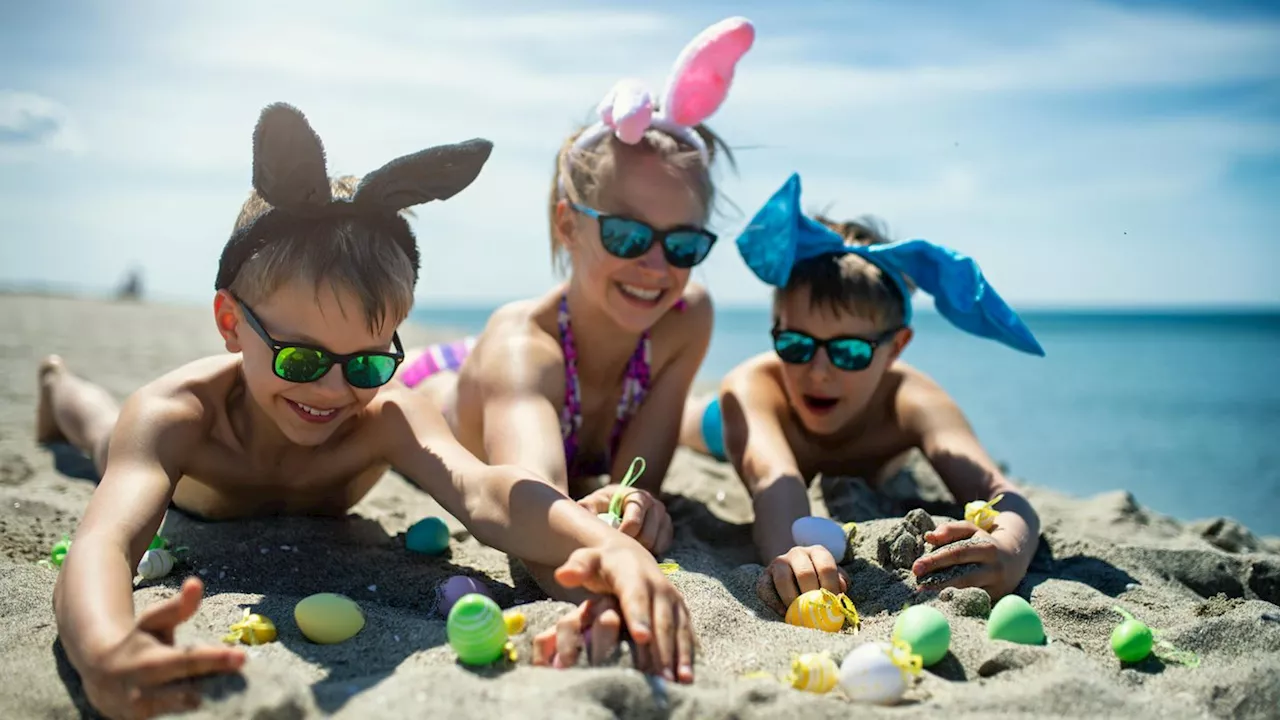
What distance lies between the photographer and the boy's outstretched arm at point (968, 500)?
3223 mm

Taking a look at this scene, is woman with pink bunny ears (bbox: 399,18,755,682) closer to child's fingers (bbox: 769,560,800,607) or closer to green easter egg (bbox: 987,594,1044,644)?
child's fingers (bbox: 769,560,800,607)

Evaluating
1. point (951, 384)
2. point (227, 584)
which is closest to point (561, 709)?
point (227, 584)

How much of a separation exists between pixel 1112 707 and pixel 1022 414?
38.4ft

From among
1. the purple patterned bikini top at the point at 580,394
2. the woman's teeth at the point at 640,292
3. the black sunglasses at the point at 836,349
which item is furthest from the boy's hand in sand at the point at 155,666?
the black sunglasses at the point at 836,349

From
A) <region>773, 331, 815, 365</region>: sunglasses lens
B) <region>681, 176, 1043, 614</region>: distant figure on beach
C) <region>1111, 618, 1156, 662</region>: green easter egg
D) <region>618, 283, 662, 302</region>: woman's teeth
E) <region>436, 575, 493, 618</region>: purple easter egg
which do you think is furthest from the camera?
<region>773, 331, 815, 365</region>: sunglasses lens

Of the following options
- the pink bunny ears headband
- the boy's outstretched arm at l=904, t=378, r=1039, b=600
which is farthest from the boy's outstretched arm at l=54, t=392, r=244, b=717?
the boy's outstretched arm at l=904, t=378, r=1039, b=600

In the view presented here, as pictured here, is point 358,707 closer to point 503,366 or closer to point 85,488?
point 503,366

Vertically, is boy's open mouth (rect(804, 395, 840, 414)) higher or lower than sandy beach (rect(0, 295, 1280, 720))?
higher

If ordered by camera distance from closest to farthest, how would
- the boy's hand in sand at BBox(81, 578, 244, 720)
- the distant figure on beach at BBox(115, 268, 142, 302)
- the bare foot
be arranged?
the boy's hand in sand at BBox(81, 578, 244, 720) < the bare foot < the distant figure on beach at BBox(115, 268, 142, 302)

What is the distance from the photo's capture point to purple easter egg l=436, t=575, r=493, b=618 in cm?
299

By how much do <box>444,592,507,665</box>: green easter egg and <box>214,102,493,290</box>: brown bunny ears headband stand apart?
1.58 meters

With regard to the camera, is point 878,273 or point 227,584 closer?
point 227,584

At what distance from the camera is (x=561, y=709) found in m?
1.94

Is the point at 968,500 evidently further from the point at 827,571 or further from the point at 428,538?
the point at 428,538
